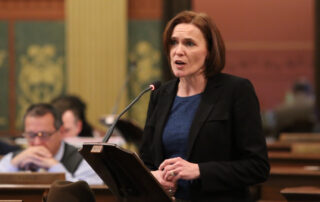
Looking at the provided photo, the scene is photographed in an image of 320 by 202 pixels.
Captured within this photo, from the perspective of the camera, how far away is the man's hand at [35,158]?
3.90m

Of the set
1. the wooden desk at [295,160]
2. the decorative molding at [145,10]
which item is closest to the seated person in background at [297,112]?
the decorative molding at [145,10]

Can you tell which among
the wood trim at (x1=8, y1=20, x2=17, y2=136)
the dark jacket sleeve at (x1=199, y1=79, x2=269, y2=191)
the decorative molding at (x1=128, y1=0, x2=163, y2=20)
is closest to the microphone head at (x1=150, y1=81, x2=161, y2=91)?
the dark jacket sleeve at (x1=199, y1=79, x2=269, y2=191)

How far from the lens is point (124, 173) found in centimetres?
247

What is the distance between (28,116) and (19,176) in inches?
38.3

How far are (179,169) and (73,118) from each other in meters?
3.53

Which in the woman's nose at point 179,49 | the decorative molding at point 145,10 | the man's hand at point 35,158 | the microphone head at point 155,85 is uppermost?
the woman's nose at point 179,49

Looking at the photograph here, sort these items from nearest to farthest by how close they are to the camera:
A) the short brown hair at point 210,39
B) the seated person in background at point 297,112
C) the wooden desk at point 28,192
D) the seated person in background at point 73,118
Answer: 1. the short brown hair at point 210,39
2. the wooden desk at point 28,192
3. the seated person in background at point 73,118
4. the seated person in background at point 297,112

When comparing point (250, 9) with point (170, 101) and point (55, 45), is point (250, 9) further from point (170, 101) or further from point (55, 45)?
point (170, 101)

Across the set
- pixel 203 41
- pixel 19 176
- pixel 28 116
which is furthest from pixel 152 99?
pixel 28 116

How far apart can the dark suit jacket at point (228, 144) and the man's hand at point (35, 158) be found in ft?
5.11

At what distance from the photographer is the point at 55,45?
940cm

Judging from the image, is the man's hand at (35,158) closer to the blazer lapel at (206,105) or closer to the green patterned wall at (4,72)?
the blazer lapel at (206,105)

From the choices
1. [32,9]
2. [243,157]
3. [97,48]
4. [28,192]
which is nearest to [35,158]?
Result: [28,192]

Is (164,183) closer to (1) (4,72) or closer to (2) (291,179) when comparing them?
(2) (291,179)
